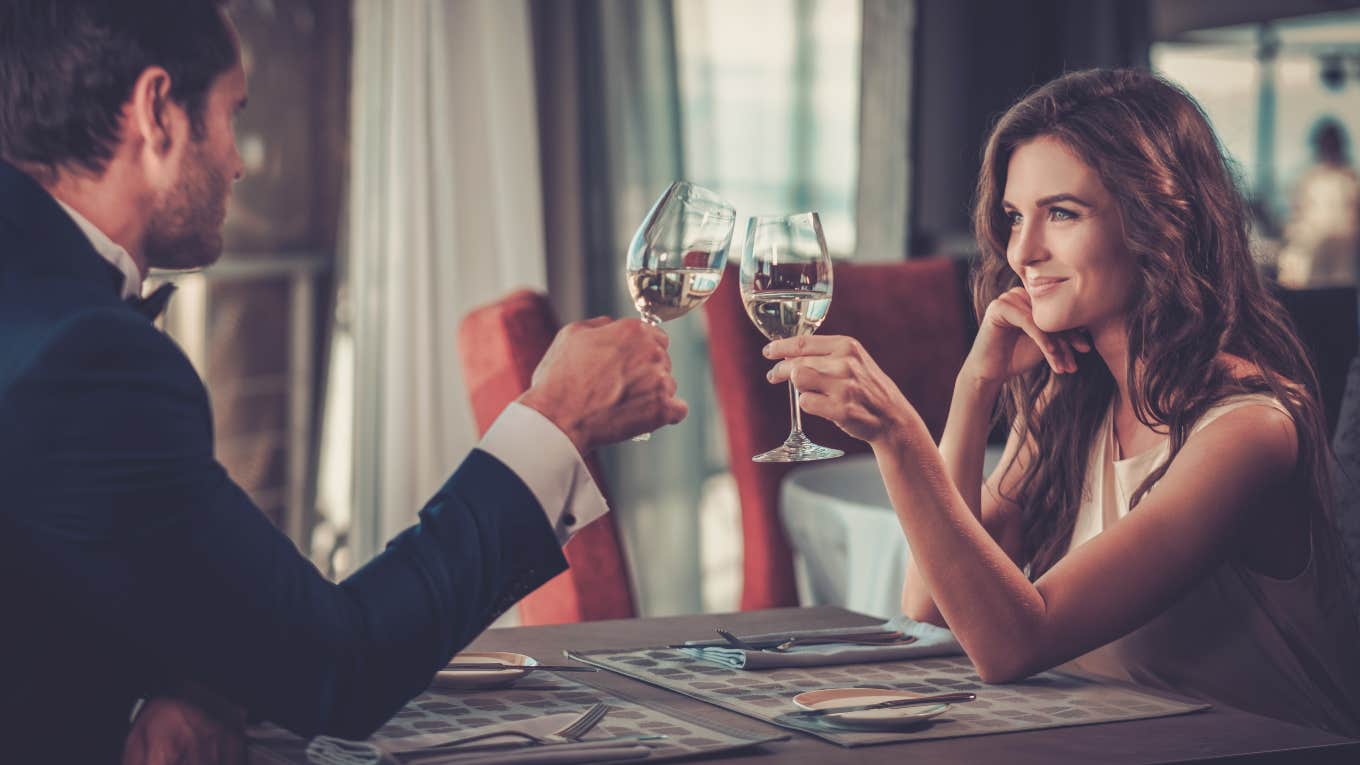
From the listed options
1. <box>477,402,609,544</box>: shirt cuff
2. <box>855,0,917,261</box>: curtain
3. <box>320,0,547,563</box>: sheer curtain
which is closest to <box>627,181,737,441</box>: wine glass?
<box>477,402,609,544</box>: shirt cuff

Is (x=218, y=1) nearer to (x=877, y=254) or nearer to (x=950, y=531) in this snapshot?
(x=950, y=531)

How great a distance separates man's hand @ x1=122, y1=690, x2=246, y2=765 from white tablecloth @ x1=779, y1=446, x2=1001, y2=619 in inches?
49.1

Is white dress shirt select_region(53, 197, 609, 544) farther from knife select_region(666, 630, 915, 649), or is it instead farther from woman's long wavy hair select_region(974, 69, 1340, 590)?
woman's long wavy hair select_region(974, 69, 1340, 590)

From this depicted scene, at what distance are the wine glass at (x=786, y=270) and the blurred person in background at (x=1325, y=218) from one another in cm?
599

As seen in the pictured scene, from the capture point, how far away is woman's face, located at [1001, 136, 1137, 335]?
157 centimetres

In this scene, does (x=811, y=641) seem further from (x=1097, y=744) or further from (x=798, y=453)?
(x=1097, y=744)

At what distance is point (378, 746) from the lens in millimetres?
1014

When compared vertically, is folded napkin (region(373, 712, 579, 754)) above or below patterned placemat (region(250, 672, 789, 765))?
above

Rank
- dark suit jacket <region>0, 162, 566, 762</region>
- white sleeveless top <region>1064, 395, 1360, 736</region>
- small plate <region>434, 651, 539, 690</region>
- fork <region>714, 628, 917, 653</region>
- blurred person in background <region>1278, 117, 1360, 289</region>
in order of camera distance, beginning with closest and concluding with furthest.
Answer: dark suit jacket <region>0, 162, 566, 762</region> < small plate <region>434, 651, 539, 690</region> < fork <region>714, 628, 917, 653</region> < white sleeveless top <region>1064, 395, 1360, 736</region> < blurred person in background <region>1278, 117, 1360, 289</region>

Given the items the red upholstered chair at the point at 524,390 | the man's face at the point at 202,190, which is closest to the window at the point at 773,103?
the red upholstered chair at the point at 524,390

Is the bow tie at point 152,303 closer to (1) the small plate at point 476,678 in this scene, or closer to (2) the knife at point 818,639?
(1) the small plate at point 476,678

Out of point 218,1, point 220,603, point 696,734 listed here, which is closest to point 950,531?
point 696,734

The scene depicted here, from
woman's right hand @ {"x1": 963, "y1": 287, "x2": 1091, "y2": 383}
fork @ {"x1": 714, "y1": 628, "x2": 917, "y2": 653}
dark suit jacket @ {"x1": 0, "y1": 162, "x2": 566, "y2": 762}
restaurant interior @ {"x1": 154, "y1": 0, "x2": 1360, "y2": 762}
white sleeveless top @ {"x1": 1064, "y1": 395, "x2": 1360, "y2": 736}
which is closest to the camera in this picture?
dark suit jacket @ {"x1": 0, "y1": 162, "x2": 566, "y2": 762}

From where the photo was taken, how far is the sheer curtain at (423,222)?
3.67m
